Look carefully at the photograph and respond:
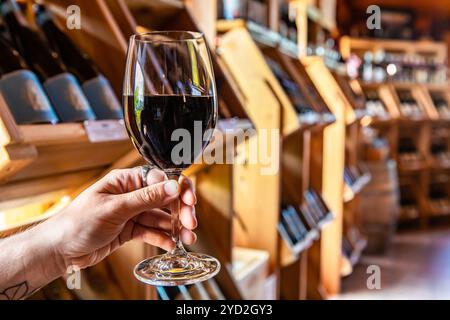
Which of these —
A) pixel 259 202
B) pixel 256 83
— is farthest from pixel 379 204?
pixel 256 83

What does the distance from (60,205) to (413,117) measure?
5.36 meters

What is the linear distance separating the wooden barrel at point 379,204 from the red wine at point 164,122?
413 centimetres

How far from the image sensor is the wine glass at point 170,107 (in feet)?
1.84

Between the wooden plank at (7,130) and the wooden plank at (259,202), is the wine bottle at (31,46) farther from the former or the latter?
the wooden plank at (259,202)

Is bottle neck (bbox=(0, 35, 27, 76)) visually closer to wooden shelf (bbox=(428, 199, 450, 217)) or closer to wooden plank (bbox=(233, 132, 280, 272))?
wooden plank (bbox=(233, 132, 280, 272))

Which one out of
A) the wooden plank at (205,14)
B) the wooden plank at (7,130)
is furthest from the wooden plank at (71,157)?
the wooden plank at (205,14)

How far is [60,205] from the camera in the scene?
106 cm

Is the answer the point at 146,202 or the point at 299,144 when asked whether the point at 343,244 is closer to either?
the point at 299,144

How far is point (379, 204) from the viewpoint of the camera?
451 cm

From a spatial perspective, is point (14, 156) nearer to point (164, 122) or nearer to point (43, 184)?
point (164, 122)

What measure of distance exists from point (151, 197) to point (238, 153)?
1.42 meters
